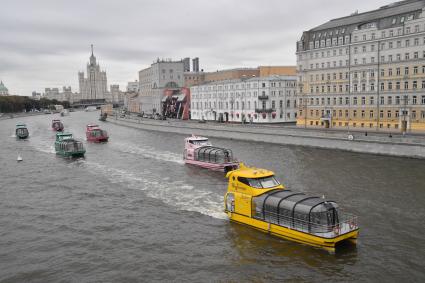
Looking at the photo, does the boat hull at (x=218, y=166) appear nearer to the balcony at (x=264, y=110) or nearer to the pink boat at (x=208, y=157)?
the pink boat at (x=208, y=157)

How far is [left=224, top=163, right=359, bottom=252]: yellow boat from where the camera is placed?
78.1ft

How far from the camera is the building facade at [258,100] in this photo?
10606 centimetres

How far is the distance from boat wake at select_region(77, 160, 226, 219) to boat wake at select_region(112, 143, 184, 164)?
11.1 metres

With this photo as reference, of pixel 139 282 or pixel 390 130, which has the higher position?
pixel 390 130

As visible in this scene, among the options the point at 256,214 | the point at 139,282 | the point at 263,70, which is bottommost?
the point at 139,282

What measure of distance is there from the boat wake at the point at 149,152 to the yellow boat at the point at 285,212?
Answer: 3062 centimetres

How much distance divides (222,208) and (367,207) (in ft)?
38.7

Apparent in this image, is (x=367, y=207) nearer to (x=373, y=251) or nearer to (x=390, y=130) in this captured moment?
(x=373, y=251)

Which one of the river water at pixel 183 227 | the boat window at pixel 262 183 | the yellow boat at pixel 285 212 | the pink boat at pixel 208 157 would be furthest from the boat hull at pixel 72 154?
the boat window at pixel 262 183

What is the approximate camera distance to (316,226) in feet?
78.5

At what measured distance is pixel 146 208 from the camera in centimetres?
3497

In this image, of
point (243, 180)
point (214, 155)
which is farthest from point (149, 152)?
point (243, 180)

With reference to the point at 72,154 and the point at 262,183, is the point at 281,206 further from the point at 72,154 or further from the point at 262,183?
the point at 72,154

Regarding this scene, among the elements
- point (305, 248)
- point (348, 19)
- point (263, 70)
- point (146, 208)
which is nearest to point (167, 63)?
point (263, 70)
